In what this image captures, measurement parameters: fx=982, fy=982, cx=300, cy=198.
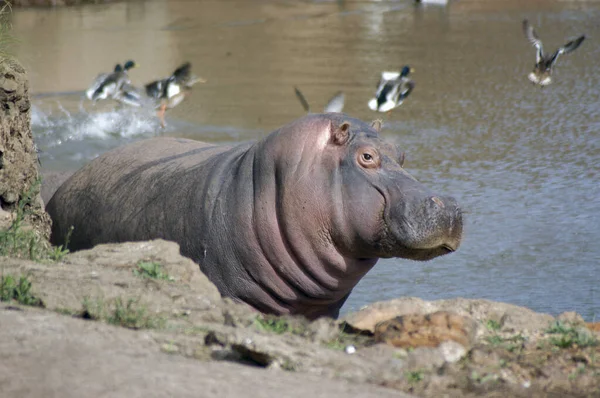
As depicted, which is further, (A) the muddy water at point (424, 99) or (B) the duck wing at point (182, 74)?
(B) the duck wing at point (182, 74)

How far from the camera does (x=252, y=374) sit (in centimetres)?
303

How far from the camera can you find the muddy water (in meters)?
6.67

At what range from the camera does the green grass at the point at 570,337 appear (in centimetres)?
356

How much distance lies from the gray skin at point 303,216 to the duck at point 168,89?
523cm

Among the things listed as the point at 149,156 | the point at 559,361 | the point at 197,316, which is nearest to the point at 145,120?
the point at 149,156

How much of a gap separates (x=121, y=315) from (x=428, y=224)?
168cm

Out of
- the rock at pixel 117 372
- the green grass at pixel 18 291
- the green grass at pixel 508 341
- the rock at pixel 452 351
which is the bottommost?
the green grass at pixel 508 341

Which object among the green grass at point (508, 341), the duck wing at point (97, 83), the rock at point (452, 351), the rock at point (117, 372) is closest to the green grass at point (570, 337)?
the green grass at point (508, 341)

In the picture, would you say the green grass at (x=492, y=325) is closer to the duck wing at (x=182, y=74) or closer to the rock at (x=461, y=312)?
the rock at (x=461, y=312)

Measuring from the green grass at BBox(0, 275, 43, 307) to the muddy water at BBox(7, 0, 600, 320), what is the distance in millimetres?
2720

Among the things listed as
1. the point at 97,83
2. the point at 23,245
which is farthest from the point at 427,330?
the point at 97,83

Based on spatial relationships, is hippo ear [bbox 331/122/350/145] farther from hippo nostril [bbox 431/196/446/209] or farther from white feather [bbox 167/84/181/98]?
white feather [bbox 167/84/181/98]

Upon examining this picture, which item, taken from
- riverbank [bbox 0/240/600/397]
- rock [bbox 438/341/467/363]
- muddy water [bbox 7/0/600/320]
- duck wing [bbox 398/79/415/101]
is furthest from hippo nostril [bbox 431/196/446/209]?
duck wing [bbox 398/79/415/101]

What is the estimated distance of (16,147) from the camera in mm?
5254
